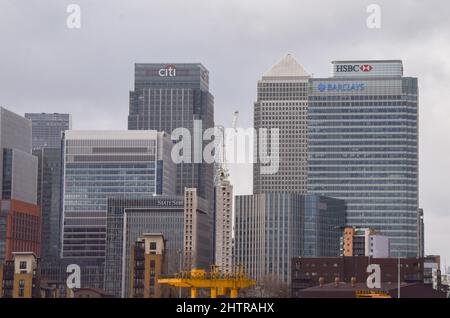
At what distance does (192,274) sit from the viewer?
122m
